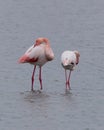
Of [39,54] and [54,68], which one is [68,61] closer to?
[39,54]

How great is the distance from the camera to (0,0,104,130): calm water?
11312 millimetres

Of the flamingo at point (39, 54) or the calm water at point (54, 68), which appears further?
the flamingo at point (39, 54)

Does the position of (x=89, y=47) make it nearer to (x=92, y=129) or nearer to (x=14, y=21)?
(x=14, y=21)

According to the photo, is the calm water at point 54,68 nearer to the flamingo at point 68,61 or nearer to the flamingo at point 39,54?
the flamingo at point 68,61

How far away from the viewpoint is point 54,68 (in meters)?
15.1

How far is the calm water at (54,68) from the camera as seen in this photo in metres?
11.3

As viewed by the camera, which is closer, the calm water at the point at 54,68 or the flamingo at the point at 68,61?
the calm water at the point at 54,68

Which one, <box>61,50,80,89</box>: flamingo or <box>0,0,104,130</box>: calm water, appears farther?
<box>61,50,80,89</box>: flamingo

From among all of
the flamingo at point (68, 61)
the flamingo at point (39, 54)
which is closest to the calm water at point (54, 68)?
the flamingo at point (68, 61)

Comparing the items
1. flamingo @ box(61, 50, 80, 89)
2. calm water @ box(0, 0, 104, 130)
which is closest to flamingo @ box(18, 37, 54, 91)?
flamingo @ box(61, 50, 80, 89)

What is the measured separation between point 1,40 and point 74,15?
13.6 feet

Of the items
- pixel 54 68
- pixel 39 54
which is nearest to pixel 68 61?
pixel 39 54

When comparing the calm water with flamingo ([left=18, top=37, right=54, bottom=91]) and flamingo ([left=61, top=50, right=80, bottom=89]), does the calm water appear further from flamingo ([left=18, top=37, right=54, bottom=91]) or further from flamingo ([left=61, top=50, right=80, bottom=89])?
flamingo ([left=18, top=37, right=54, bottom=91])

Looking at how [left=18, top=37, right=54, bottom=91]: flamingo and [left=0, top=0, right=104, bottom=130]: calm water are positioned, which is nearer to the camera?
[left=0, top=0, right=104, bottom=130]: calm water
